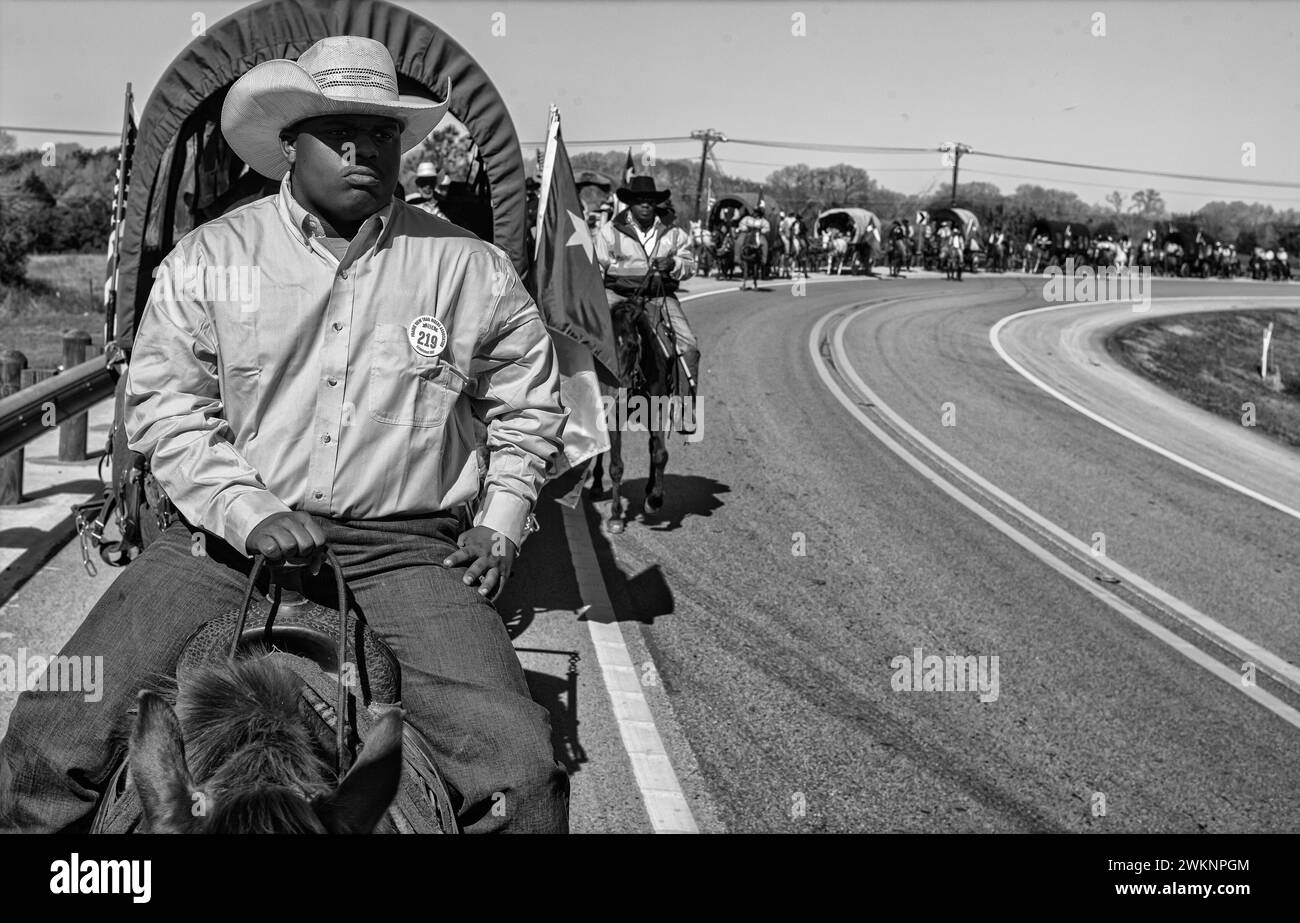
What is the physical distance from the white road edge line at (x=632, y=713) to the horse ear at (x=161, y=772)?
2.56 m

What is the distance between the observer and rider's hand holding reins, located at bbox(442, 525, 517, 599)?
3.44m

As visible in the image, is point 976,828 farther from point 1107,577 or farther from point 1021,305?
point 1021,305

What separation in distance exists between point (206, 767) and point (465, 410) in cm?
147

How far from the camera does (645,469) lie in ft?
38.7

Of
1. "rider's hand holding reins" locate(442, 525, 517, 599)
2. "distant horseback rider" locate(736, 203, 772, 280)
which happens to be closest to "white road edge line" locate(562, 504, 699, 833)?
"rider's hand holding reins" locate(442, 525, 517, 599)

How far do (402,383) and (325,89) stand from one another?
2.84 feet

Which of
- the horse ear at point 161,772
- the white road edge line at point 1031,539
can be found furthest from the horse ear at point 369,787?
the white road edge line at point 1031,539

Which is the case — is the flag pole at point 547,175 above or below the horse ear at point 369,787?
above

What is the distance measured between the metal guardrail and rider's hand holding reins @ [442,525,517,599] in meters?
4.65

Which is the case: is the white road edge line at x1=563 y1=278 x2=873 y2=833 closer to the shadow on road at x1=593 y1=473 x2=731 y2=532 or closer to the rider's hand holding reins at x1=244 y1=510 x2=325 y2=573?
the shadow on road at x1=593 y1=473 x2=731 y2=532

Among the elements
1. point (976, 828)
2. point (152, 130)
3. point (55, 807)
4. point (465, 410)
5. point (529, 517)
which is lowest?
point (976, 828)

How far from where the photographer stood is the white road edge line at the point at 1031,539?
7.10 m

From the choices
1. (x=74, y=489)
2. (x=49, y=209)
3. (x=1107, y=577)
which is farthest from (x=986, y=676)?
(x=49, y=209)

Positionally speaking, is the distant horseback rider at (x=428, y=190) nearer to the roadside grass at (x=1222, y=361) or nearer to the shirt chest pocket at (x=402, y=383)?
the shirt chest pocket at (x=402, y=383)
